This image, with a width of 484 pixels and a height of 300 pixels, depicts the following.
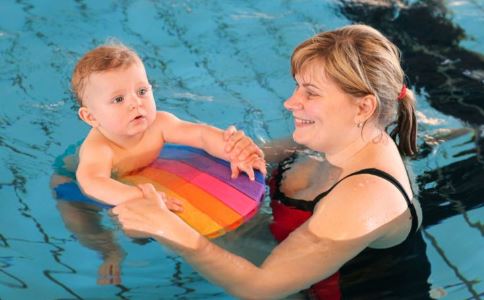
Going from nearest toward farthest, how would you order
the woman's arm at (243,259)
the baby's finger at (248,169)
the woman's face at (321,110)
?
the woman's arm at (243,259), the woman's face at (321,110), the baby's finger at (248,169)

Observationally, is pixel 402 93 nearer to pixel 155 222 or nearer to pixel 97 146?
pixel 155 222

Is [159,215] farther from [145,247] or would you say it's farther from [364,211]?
[364,211]

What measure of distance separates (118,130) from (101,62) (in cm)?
29

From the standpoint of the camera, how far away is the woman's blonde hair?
106 inches

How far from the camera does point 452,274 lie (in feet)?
10.2

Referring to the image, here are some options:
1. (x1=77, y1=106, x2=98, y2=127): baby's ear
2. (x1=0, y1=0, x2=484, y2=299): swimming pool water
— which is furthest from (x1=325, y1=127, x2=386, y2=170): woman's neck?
(x1=77, y1=106, x2=98, y2=127): baby's ear

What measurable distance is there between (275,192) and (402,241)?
1.93 ft

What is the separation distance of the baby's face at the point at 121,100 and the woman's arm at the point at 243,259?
0.46 m

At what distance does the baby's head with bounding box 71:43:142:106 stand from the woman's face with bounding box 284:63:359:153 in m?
0.71

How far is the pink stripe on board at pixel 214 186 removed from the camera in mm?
2986

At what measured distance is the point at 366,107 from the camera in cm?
276

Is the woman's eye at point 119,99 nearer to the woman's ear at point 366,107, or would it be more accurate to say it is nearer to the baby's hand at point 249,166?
the baby's hand at point 249,166

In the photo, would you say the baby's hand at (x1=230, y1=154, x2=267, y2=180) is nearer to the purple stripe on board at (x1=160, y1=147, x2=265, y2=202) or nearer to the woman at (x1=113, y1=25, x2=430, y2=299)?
the purple stripe on board at (x1=160, y1=147, x2=265, y2=202)

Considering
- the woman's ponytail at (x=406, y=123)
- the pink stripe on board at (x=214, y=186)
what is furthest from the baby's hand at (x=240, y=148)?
the woman's ponytail at (x=406, y=123)
